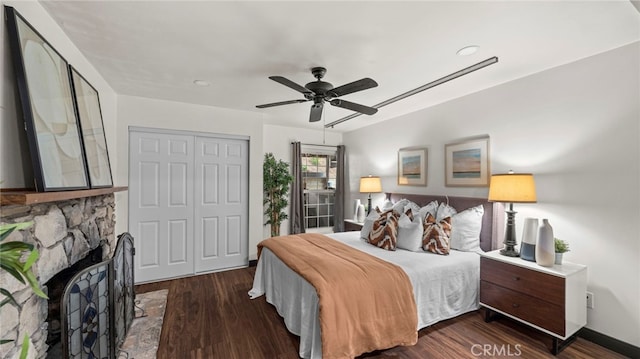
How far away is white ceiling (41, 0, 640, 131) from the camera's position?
1.72 meters

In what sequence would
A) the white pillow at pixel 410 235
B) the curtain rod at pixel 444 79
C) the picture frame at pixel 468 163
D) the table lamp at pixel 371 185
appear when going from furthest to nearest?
1. the table lamp at pixel 371 185
2. the picture frame at pixel 468 163
3. the white pillow at pixel 410 235
4. the curtain rod at pixel 444 79

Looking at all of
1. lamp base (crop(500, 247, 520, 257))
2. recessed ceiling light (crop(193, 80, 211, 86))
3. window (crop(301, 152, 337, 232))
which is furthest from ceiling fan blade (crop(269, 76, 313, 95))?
window (crop(301, 152, 337, 232))

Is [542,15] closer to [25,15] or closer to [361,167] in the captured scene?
[25,15]

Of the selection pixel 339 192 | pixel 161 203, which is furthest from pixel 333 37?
pixel 339 192

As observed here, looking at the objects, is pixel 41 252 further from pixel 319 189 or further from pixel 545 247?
pixel 319 189

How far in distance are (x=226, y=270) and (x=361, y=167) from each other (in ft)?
10.4

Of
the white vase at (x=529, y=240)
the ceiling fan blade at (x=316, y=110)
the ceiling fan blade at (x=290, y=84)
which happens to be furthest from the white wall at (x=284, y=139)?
the white vase at (x=529, y=240)

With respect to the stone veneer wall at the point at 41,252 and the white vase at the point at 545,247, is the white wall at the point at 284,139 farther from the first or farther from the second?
the white vase at the point at 545,247

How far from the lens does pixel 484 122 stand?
321 cm

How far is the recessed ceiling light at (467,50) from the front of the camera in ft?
7.16

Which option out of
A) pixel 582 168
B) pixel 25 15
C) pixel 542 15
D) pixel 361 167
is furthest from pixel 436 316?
pixel 25 15

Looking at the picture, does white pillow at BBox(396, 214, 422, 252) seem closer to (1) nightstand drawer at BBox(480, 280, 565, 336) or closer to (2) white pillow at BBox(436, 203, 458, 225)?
(2) white pillow at BBox(436, 203, 458, 225)

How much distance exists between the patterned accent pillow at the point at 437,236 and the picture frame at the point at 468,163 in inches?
26.1

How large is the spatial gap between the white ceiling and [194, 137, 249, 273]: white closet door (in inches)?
50.0
